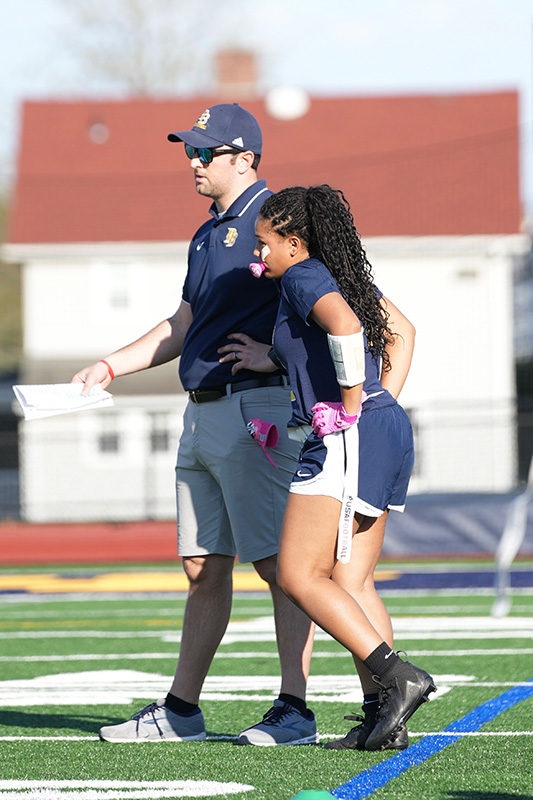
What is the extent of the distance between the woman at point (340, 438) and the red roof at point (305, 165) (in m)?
22.7

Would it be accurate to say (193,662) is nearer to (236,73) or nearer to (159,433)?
(159,433)

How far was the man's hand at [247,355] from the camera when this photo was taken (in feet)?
14.8

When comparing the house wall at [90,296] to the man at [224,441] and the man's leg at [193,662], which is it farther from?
the man's leg at [193,662]

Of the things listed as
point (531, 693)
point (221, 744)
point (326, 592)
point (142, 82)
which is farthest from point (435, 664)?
point (142, 82)

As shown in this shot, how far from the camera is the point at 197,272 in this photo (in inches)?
186

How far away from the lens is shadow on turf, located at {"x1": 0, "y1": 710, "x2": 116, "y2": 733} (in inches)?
191

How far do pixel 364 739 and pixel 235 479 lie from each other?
105 centimetres

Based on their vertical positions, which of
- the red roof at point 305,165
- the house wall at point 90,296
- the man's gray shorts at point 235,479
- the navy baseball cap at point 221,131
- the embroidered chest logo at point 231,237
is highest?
the red roof at point 305,165

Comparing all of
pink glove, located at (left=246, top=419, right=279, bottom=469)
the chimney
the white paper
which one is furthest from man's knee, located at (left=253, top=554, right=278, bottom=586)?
the chimney

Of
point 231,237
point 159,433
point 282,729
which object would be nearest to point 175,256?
point 159,433

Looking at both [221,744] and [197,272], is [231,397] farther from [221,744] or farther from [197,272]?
[221,744]

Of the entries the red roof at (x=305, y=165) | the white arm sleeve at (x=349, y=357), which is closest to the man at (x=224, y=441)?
the white arm sleeve at (x=349, y=357)

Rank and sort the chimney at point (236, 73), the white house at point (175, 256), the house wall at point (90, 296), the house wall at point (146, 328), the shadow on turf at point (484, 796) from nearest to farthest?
1. the shadow on turf at point (484, 796)
2. the house wall at point (146, 328)
3. the white house at point (175, 256)
4. the house wall at point (90, 296)
5. the chimney at point (236, 73)

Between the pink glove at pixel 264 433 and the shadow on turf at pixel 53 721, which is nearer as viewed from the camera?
the pink glove at pixel 264 433
